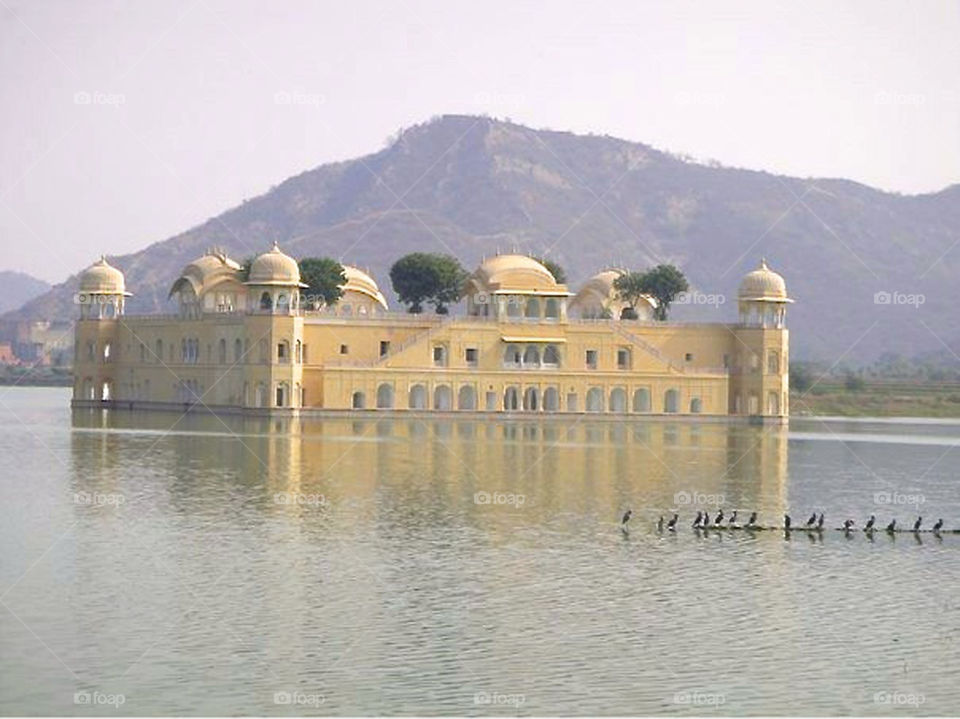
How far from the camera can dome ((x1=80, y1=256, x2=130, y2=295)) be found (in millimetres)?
85312

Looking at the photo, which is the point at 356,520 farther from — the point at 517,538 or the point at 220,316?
the point at 220,316

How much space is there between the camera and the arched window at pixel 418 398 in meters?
76.0

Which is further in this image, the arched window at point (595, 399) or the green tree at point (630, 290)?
the green tree at point (630, 290)

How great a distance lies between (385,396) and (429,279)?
44.8ft

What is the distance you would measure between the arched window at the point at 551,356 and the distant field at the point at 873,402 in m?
23.3

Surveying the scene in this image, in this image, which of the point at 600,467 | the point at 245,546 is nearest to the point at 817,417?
the point at 600,467

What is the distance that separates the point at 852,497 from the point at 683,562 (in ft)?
46.4

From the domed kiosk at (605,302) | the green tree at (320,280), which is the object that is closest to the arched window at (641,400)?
the domed kiosk at (605,302)

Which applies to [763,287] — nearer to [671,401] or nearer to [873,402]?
[671,401]

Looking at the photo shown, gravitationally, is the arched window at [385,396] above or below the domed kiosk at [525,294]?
below

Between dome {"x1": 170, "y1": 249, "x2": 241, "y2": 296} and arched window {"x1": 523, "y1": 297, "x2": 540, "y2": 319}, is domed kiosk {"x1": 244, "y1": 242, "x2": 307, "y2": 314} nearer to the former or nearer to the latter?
dome {"x1": 170, "y1": 249, "x2": 241, "y2": 296}

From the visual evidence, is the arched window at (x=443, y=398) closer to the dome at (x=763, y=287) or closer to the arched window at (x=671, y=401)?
the arched window at (x=671, y=401)

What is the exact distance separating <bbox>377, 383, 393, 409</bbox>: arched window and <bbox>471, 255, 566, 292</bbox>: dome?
24.2 feet

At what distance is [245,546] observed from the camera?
29.4 meters
